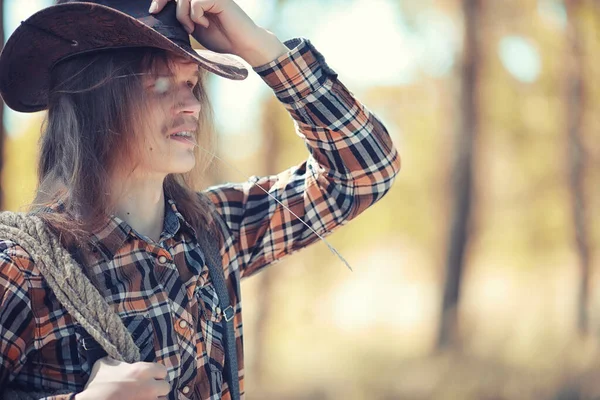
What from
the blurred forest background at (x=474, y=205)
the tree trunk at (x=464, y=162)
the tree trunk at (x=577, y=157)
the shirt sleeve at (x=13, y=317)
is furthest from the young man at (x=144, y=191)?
the tree trunk at (x=577, y=157)

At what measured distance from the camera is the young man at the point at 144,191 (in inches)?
60.2

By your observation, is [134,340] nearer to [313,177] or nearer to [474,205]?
[313,177]

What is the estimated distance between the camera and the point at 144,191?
5.97ft

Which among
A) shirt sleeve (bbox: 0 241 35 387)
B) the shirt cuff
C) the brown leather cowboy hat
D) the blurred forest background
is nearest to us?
shirt sleeve (bbox: 0 241 35 387)

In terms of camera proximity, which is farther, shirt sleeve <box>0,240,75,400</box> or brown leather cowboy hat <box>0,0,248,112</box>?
brown leather cowboy hat <box>0,0,248,112</box>

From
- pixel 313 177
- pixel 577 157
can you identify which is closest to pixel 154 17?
pixel 313 177

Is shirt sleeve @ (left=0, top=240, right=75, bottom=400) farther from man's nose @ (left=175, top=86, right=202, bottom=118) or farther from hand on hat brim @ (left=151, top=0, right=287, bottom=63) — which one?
hand on hat brim @ (left=151, top=0, right=287, bottom=63)

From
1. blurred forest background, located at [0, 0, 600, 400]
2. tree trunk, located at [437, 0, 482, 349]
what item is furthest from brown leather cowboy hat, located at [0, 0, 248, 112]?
tree trunk, located at [437, 0, 482, 349]

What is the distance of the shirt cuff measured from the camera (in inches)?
72.2

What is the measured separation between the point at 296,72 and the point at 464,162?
24.6ft

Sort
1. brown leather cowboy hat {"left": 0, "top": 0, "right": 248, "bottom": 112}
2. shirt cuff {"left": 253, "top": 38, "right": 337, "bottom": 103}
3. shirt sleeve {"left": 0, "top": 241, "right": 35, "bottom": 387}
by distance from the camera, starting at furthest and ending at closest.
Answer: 1. shirt cuff {"left": 253, "top": 38, "right": 337, "bottom": 103}
2. brown leather cowboy hat {"left": 0, "top": 0, "right": 248, "bottom": 112}
3. shirt sleeve {"left": 0, "top": 241, "right": 35, "bottom": 387}

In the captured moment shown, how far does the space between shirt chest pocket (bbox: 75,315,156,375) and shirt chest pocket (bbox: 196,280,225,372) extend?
0.15 m

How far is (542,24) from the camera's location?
8.97 m

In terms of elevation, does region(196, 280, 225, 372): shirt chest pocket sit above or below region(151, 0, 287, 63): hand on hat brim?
below
